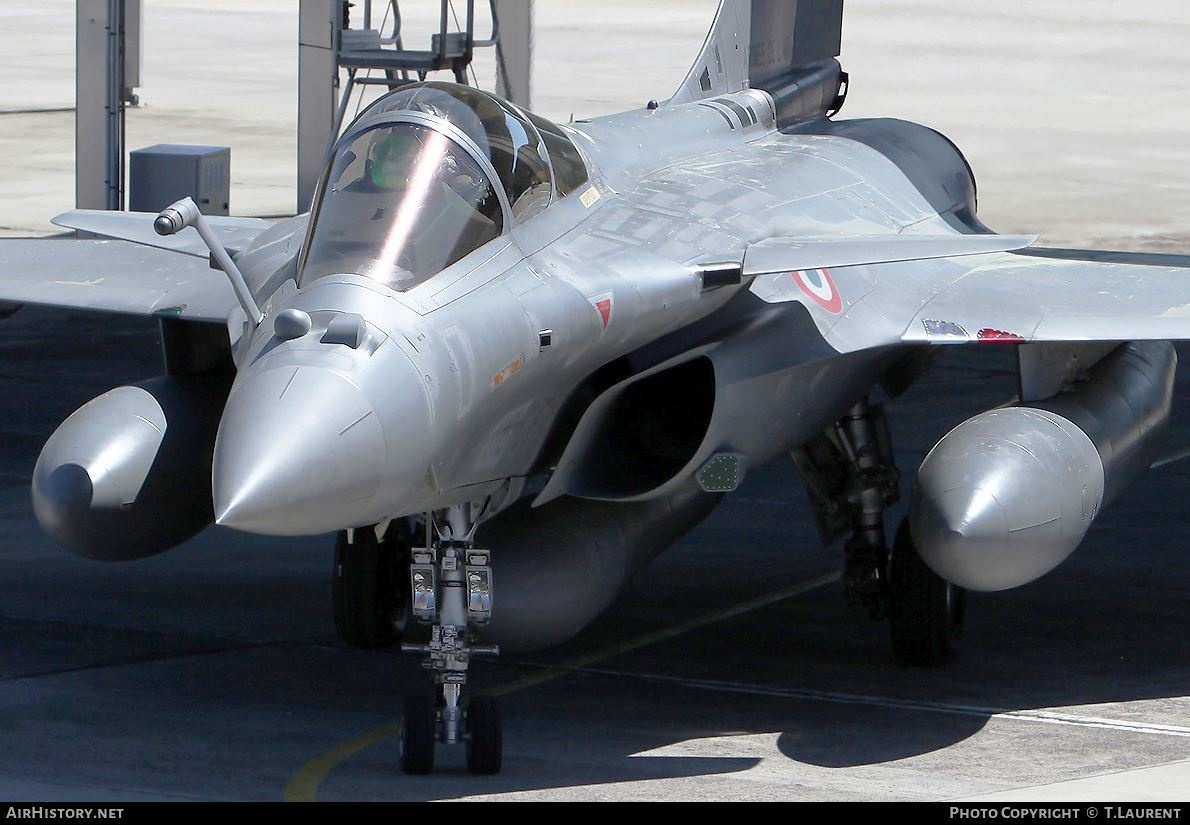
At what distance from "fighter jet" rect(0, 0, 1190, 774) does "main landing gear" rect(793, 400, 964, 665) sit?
0.7 inches

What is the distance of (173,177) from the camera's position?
21.8 m

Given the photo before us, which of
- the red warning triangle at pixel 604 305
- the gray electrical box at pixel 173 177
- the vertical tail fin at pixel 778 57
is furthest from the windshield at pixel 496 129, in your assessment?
the gray electrical box at pixel 173 177

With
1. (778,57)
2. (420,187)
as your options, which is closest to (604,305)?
(420,187)

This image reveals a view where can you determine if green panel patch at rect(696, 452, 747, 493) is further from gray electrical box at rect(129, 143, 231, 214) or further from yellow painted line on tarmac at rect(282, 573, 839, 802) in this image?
gray electrical box at rect(129, 143, 231, 214)

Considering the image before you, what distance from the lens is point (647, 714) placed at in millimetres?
9594

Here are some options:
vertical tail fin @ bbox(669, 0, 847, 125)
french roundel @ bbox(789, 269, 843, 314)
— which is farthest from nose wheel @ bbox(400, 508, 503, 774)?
vertical tail fin @ bbox(669, 0, 847, 125)

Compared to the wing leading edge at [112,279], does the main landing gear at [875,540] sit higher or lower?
lower

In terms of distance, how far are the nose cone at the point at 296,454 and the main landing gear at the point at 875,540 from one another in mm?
3674

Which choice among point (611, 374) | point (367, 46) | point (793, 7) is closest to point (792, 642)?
point (611, 374)

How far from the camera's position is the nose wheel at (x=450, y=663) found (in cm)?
833

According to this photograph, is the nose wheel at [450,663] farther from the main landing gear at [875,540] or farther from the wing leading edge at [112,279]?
the main landing gear at [875,540]

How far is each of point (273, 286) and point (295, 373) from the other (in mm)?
1070

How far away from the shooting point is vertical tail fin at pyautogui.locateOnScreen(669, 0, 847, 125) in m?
12.9

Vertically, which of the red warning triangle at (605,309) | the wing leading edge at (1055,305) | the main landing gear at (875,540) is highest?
the red warning triangle at (605,309)
